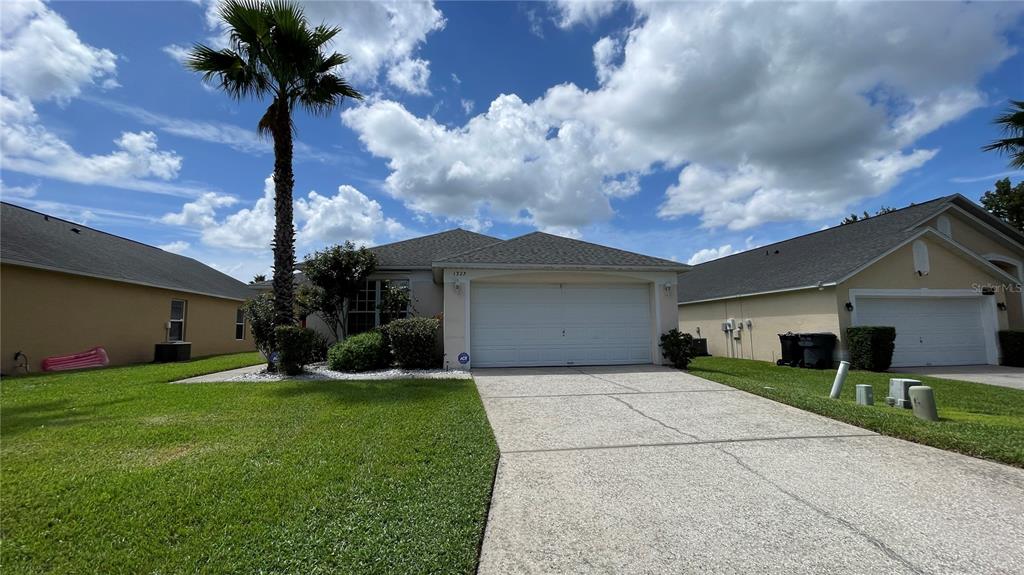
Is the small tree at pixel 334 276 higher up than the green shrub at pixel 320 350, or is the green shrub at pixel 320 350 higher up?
the small tree at pixel 334 276

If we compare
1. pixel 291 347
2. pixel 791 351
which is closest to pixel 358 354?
pixel 291 347

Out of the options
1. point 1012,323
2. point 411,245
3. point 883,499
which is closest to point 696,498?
point 883,499

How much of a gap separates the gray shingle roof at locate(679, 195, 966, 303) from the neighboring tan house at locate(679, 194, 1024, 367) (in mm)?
54

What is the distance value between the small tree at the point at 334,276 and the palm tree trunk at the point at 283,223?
1.40m

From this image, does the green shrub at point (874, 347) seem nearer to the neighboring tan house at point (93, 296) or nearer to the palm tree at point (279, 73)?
the palm tree at point (279, 73)

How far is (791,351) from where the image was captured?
13.3 metres

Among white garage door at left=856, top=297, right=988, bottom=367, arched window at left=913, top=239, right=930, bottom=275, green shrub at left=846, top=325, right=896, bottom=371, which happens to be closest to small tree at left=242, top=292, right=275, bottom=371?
green shrub at left=846, top=325, right=896, bottom=371

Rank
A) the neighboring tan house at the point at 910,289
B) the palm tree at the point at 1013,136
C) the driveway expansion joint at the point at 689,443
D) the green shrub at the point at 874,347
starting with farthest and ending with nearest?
the palm tree at the point at 1013,136 < the neighboring tan house at the point at 910,289 < the green shrub at the point at 874,347 < the driveway expansion joint at the point at 689,443

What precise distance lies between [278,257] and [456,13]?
7267mm

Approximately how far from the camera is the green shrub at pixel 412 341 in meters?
11.0

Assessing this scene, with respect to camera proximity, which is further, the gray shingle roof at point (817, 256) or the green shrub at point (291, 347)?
the gray shingle roof at point (817, 256)

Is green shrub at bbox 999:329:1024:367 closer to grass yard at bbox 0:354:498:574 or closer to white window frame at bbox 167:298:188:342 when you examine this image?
grass yard at bbox 0:354:498:574

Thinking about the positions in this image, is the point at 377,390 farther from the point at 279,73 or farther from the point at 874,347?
the point at 874,347

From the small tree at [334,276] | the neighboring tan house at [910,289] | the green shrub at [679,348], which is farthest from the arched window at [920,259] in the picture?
the small tree at [334,276]
